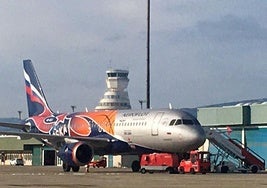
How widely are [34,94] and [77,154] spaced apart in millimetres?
17544

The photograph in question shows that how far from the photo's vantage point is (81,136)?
2293 inches

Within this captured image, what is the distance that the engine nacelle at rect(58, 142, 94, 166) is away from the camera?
53.8 metres

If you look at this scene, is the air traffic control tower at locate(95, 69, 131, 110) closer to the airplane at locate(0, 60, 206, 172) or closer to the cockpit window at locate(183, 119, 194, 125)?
the airplane at locate(0, 60, 206, 172)

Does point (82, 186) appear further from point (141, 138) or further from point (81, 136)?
point (81, 136)

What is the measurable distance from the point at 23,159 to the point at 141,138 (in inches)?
2288

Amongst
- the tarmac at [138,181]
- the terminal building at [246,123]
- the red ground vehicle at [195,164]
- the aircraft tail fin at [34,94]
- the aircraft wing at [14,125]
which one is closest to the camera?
the tarmac at [138,181]

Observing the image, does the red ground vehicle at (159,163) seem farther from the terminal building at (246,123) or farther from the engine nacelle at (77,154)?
the terminal building at (246,123)

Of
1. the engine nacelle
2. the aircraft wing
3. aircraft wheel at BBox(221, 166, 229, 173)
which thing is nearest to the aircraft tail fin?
the aircraft wing

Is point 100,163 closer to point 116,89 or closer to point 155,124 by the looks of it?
point 155,124

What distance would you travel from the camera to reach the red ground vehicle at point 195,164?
2029 inches

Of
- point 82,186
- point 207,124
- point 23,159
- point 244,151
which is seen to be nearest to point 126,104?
point 23,159

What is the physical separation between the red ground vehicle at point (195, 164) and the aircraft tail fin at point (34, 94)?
19022 millimetres

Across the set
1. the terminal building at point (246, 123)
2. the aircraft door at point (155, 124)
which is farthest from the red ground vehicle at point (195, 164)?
the terminal building at point (246, 123)

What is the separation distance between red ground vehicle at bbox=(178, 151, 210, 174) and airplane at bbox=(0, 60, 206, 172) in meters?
1.03
